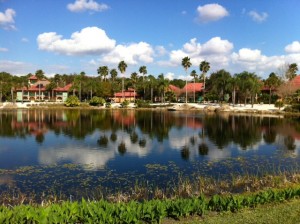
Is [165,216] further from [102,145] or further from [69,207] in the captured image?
[102,145]

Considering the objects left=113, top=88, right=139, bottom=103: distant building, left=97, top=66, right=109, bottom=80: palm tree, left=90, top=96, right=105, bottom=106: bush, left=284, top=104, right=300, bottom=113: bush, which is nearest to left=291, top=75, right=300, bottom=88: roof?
left=284, top=104, right=300, bottom=113: bush

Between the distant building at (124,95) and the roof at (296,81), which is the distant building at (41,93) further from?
the roof at (296,81)

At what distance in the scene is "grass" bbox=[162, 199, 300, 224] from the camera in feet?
43.9

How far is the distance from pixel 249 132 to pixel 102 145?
27317mm

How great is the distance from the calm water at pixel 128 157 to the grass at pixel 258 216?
9614mm

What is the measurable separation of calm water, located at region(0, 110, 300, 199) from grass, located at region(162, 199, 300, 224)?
961cm

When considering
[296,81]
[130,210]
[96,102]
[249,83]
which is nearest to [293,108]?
[249,83]

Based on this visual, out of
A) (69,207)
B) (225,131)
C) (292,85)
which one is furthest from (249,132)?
(292,85)

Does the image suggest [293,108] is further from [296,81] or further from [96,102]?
[96,102]

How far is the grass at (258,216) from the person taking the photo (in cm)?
1338

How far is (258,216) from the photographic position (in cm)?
1403

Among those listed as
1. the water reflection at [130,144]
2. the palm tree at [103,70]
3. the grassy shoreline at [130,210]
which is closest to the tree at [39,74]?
the palm tree at [103,70]

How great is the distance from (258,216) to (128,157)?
71.3 feet

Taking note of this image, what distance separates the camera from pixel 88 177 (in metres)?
26.0
